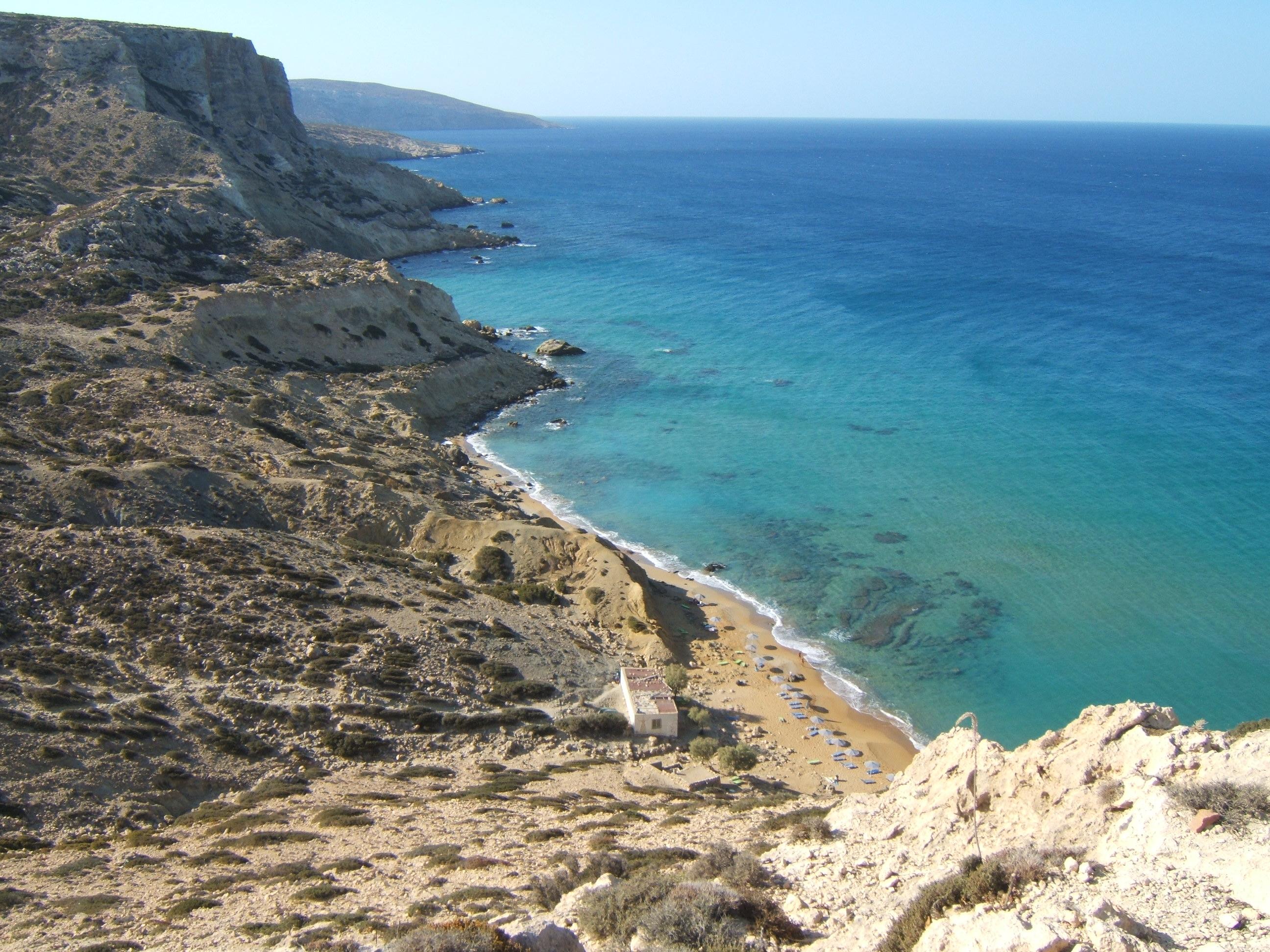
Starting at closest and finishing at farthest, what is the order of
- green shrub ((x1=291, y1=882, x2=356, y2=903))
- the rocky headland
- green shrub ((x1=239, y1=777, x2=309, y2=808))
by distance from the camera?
the rocky headland, green shrub ((x1=291, y1=882, x2=356, y2=903)), green shrub ((x1=239, y1=777, x2=309, y2=808))

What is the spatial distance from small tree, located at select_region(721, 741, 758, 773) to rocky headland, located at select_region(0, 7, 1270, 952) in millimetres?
63

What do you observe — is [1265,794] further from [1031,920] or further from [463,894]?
[463,894]

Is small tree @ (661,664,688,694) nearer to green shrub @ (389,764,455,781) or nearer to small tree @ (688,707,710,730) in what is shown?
small tree @ (688,707,710,730)

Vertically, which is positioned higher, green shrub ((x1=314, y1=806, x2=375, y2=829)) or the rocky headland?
the rocky headland

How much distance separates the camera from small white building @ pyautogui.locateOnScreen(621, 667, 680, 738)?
26141mm

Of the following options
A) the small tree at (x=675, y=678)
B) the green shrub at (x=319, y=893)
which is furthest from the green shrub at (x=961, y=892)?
the small tree at (x=675, y=678)

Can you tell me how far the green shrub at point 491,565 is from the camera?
3378 cm

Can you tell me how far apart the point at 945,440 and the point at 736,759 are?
110ft

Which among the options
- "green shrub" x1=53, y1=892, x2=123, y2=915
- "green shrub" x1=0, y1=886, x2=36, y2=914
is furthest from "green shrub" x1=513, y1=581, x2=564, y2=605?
"green shrub" x1=0, y1=886, x2=36, y2=914

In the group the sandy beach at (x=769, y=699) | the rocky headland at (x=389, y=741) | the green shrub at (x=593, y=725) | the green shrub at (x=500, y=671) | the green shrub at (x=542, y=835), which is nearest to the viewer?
the rocky headland at (x=389, y=741)

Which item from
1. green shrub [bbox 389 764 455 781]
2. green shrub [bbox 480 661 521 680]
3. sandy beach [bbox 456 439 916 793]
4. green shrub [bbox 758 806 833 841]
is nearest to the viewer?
green shrub [bbox 758 806 833 841]

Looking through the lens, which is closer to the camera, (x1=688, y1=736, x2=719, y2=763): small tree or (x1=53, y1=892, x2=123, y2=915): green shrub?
(x1=53, y1=892, x2=123, y2=915): green shrub

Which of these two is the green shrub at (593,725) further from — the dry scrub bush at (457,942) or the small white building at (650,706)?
the dry scrub bush at (457,942)

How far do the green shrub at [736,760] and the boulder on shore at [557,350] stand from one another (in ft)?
158
